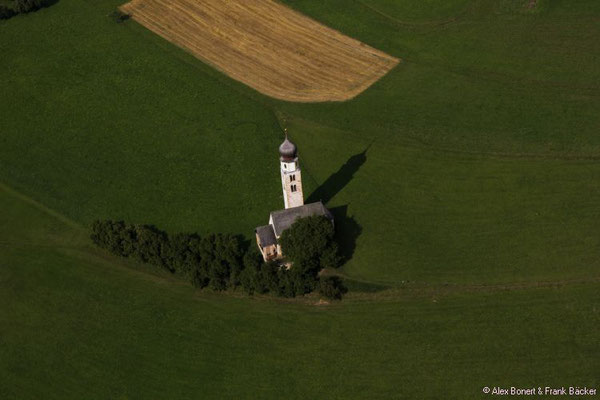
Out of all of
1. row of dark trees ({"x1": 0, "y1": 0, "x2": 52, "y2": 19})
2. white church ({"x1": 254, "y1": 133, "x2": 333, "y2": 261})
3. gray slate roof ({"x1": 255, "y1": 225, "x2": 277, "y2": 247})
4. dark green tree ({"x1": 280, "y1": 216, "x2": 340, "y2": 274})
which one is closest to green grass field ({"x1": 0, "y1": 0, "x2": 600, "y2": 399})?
dark green tree ({"x1": 280, "y1": 216, "x2": 340, "y2": 274})

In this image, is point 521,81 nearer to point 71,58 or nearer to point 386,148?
point 386,148

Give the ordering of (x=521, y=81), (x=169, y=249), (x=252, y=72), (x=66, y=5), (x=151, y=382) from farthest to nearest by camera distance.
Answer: (x=66, y=5) → (x=252, y=72) → (x=521, y=81) → (x=169, y=249) → (x=151, y=382)

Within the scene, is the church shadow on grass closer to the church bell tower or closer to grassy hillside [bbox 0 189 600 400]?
the church bell tower

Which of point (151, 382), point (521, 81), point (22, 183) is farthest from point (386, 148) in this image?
point (22, 183)

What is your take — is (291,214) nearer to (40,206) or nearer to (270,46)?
(40,206)

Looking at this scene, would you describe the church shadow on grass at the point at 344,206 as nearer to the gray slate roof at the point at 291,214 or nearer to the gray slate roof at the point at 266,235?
the gray slate roof at the point at 291,214

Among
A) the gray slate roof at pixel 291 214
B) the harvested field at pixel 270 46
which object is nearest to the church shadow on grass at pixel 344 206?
the gray slate roof at pixel 291 214

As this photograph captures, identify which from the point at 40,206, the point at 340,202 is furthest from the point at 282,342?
the point at 40,206
